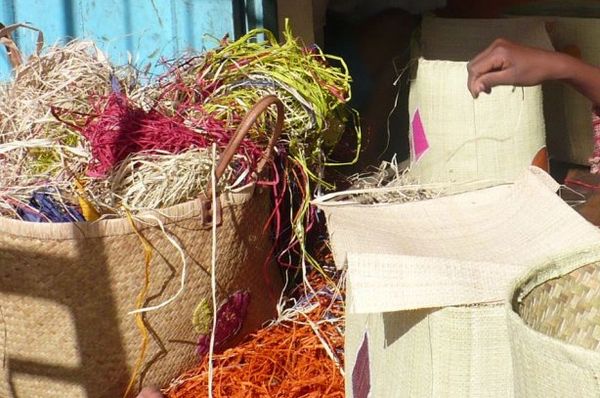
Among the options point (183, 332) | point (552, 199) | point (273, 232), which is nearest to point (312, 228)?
point (273, 232)

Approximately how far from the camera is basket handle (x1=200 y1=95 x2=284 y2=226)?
2.47 meters

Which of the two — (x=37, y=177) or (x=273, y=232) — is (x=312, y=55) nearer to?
(x=273, y=232)

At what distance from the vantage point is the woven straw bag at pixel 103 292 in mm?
2418

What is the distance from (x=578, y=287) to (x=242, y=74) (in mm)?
1826

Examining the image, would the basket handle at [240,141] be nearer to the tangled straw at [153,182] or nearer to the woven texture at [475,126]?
the tangled straw at [153,182]

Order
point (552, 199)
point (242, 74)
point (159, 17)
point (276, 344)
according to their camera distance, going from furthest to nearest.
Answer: point (159, 17) → point (242, 74) → point (276, 344) → point (552, 199)

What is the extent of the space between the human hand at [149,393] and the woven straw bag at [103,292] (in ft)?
0.12

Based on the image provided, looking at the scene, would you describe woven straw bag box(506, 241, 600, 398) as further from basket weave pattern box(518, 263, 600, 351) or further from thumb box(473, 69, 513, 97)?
thumb box(473, 69, 513, 97)

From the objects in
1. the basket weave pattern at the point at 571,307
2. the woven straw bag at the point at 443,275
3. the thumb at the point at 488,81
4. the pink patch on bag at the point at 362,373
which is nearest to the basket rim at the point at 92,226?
the woven straw bag at the point at 443,275

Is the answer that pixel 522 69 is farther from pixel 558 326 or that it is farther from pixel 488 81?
pixel 558 326

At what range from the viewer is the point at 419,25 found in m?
3.91

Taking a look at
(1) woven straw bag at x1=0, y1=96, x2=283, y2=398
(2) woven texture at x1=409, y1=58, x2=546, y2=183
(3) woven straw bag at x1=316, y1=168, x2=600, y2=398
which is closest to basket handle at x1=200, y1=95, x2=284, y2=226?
(1) woven straw bag at x1=0, y1=96, x2=283, y2=398

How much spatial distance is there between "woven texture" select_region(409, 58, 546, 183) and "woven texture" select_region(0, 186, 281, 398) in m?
0.98

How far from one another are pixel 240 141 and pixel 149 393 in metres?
0.72
